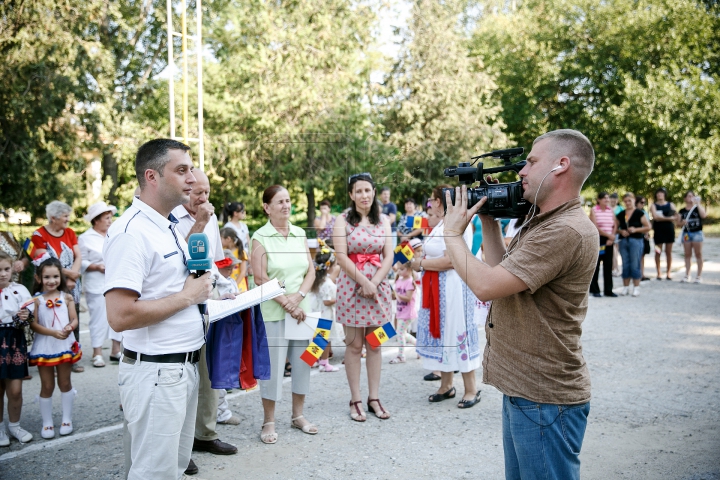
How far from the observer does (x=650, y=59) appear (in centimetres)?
2488

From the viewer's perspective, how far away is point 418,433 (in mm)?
4840

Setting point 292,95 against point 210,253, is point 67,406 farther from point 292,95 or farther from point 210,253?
point 292,95

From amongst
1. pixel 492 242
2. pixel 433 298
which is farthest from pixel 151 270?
pixel 433 298

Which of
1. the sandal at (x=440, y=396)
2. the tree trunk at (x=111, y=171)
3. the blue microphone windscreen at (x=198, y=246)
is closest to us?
the blue microphone windscreen at (x=198, y=246)

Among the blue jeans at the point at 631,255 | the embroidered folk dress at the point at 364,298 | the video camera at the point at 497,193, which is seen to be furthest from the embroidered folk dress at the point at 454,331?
the blue jeans at the point at 631,255

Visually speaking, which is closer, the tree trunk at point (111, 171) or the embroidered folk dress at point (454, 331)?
the embroidered folk dress at point (454, 331)

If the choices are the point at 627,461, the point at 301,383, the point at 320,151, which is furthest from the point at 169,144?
the point at 627,461

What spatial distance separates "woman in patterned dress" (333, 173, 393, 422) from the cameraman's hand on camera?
2.55 m

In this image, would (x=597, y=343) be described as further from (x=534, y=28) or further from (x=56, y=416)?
(x=534, y=28)

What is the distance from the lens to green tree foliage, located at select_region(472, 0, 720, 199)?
75.9 feet

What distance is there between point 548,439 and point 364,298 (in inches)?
112

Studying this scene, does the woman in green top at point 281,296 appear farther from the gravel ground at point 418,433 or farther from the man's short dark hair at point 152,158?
the man's short dark hair at point 152,158

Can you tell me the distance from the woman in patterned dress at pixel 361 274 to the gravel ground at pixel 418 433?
0.41m

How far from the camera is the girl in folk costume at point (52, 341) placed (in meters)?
4.82
